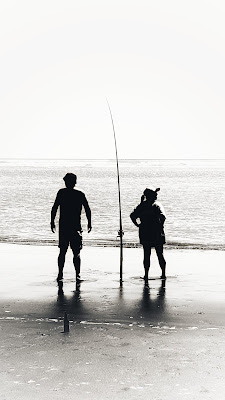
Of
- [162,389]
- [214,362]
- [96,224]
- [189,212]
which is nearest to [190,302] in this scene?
[214,362]

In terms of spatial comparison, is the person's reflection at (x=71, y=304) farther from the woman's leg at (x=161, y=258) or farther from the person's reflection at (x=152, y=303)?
the woman's leg at (x=161, y=258)

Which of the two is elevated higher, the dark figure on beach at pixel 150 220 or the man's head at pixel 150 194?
the man's head at pixel 150 194

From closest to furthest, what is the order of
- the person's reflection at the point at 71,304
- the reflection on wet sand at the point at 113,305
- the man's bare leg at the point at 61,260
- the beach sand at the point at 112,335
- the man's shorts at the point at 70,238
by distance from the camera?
the beach sand at the point at 112,335 < the reflection on wet sand at the point at 113,305 < the person's reflection at the point at 71,304 < the man's shorts at the point at 70,238 < the man's bare leg at the point at 61,260

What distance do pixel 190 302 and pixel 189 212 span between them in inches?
852

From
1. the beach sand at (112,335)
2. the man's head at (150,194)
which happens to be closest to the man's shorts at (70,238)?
the beach sand at (112,335)

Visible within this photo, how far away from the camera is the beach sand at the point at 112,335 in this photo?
4.58 m

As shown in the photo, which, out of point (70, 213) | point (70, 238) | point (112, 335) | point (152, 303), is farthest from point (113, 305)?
point (70, 213)

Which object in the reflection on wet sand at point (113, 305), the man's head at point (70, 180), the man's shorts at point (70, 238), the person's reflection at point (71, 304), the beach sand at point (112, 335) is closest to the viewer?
the beach sand at point (112, 335)

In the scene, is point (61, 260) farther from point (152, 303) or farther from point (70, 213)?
point (152, 303)

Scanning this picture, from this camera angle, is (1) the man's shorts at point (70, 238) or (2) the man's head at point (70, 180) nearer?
(2) the man's head at point (70, 180)

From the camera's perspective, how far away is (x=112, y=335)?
5.93m

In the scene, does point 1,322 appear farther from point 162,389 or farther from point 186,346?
point 162,389

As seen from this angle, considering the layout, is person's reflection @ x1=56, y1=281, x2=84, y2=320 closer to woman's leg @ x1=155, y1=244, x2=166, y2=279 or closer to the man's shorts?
the man's shorts

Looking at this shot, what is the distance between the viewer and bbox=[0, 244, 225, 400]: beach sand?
4582 millimetres
